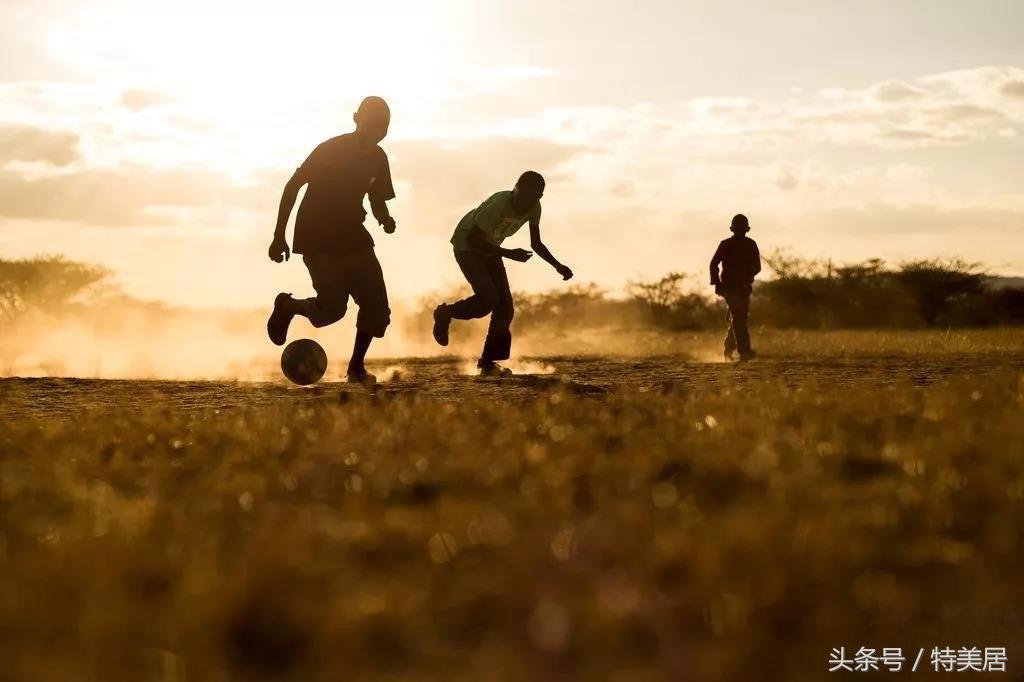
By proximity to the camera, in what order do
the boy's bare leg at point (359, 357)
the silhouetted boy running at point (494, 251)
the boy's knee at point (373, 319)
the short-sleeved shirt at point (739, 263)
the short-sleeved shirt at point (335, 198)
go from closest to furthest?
the short-sleeved shirt at point (335, 198) < the boy's knee at point (373, 319) < the boy's bare leg at point (359, 357) < the silhouetted boy running at point (494, 251) < the short-sleeved shirt at point (739, 263)

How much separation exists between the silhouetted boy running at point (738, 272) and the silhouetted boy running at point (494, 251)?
4.04 metres

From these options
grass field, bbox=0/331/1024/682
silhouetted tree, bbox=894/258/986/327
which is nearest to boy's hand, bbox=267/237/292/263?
grass field, bbox=0/331/1024/682

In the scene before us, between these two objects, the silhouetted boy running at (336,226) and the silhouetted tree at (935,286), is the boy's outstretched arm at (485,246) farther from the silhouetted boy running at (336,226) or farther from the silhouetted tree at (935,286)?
the silhouetted tree at (935,286)

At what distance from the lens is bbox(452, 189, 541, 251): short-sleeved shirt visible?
31.7 feet

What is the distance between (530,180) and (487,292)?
976mm

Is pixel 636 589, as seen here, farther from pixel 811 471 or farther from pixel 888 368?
pixel 888 368

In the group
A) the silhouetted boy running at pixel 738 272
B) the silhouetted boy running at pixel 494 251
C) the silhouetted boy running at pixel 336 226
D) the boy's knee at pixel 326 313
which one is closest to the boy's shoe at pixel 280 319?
the silhouetted boy running at pixel 336 226

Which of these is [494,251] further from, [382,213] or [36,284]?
[36,284]

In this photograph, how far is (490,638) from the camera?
7.20 ft

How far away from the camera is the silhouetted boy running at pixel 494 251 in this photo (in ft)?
31.4

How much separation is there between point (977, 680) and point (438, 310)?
8.21 metres

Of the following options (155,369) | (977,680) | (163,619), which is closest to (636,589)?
(977,680)

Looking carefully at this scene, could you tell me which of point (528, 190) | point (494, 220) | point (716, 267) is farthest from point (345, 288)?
point (716, 267)

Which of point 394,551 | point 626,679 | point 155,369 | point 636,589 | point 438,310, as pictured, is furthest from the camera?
point 155,369
